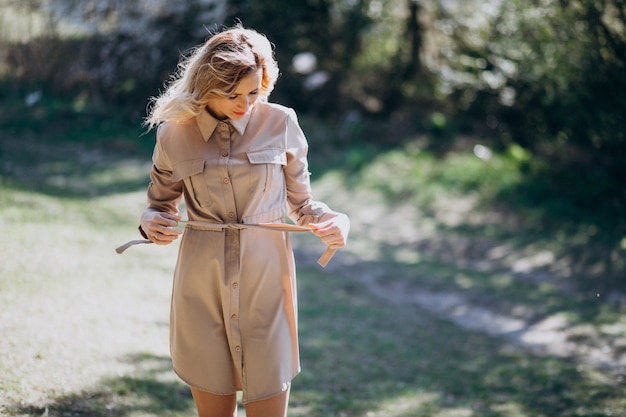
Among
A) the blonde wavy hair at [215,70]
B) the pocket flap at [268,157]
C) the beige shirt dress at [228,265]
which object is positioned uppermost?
the blonde wavy hair at [215,70]

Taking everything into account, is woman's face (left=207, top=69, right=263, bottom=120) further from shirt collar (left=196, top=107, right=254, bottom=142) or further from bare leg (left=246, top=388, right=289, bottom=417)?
bare leg (left=246, top=388, right=289, bottom=417)

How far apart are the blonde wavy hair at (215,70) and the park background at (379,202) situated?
3.40ft

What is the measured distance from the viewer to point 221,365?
260 cm

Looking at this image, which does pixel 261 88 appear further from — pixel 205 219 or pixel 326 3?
pixel 326 3

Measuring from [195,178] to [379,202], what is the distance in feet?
27.0

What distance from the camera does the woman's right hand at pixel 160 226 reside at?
260 centimetres

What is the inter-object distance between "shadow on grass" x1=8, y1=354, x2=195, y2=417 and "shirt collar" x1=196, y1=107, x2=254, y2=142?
1.81m

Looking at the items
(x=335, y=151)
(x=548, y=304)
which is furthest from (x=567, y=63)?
(x=335, y=151)

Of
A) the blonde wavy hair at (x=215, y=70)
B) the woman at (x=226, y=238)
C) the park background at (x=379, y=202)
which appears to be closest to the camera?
the blonde wavy hair at (x=215, y=70)

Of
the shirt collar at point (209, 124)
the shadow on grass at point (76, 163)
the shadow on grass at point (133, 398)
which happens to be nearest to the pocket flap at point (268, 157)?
the shirt collar at point (209, 124)

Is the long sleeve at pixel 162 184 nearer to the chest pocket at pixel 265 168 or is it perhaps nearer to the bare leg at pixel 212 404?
the chest pocket at pixel 265 168

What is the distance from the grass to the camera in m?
4.37

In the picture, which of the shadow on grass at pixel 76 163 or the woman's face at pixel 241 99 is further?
the shadow on grass at pixel 76 163

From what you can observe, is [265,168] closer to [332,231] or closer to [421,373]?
[332,231]
